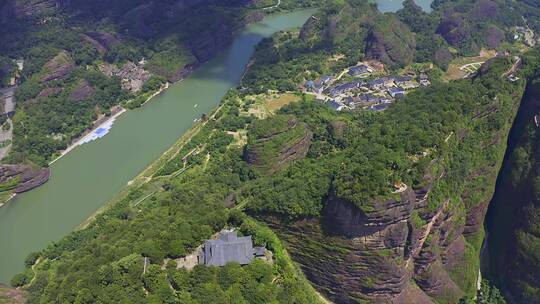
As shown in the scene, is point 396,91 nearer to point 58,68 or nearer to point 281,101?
point 281,101

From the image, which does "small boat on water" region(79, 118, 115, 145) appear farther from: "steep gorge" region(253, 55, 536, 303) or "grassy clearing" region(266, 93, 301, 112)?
"steep gorge" region(253, 55, 536, 303)

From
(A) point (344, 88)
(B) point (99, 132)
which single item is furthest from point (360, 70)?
(B) point (99, 132)

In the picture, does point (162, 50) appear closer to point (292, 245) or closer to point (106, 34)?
point (106, 34)

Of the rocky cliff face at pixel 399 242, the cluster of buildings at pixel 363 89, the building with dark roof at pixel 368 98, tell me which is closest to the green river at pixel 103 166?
the cluster of buildings at pixel 363 89

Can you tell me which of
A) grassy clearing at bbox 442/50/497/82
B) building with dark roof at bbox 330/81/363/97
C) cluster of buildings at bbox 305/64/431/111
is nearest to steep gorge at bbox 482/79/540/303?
cluster of buildings at bbox 305/64/431/111

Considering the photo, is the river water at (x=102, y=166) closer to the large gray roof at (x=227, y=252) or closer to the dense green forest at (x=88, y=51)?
the dense green forest at (x=88, y=51)

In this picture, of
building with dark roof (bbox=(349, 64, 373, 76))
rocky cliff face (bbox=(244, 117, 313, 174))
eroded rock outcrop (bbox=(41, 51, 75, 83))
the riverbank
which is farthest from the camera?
building with dark roof (bbox=(349, 64, 373, 76))
